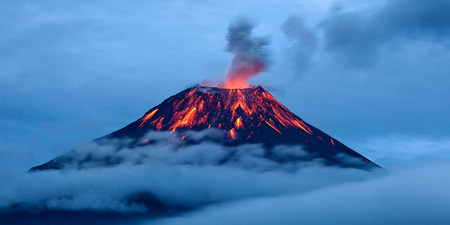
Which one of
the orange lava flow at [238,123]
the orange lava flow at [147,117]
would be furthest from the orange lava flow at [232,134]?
the orange lava flow at [147,117]

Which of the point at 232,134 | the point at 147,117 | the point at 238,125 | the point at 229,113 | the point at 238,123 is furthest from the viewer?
the point at 147,117

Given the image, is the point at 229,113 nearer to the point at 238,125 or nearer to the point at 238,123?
the point at 238,123

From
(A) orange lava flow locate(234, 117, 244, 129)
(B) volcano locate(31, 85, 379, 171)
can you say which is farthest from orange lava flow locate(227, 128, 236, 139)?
(A) orange lava flow locate(234, 117, 244, 129)

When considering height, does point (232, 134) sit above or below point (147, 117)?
below

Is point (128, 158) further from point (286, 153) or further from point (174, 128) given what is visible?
point (286, 153)

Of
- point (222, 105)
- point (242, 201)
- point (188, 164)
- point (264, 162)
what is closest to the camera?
point (222, 105)

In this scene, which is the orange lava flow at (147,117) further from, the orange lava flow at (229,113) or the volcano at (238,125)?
the orange lava flow at (229,113)

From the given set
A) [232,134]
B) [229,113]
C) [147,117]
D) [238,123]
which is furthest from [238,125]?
[147,117]

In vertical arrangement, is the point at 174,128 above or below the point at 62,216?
above

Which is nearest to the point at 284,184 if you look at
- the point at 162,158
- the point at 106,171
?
the point at 162,158
